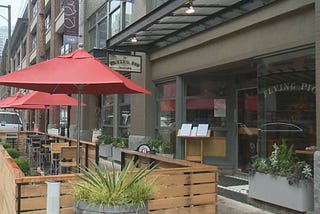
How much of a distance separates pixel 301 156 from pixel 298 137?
370mm

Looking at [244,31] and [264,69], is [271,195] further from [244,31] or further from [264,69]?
[244,31]

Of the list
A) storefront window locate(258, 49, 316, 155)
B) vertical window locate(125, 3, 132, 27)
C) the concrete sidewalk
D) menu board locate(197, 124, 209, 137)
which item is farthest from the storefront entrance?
vertical window locate(125, 3, 132, 27)

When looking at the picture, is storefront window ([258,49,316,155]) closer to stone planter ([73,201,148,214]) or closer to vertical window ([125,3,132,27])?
stone planter ([73,201,148,214])

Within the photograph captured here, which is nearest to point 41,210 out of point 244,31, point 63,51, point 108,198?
point 108,198

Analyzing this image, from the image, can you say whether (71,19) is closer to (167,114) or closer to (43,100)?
(167,114)

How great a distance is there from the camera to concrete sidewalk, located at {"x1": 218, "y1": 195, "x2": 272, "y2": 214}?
816cm

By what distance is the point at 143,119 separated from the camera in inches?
618

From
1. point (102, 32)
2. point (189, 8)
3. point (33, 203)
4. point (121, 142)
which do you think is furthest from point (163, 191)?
point (102, 32)

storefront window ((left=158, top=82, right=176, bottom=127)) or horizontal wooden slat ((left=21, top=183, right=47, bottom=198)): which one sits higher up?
storefront window ((left=158, top=82, right=176, bottom=127))

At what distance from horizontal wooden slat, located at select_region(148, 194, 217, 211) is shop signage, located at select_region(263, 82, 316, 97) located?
9.76ft

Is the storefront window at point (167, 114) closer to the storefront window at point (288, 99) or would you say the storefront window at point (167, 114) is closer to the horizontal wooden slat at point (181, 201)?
the storefront window at point (288, 99)

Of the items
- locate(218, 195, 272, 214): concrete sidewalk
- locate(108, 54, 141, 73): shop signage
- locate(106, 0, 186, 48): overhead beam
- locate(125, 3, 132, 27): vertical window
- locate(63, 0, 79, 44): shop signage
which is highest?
locate(63, 0, 79, 44): shop signage

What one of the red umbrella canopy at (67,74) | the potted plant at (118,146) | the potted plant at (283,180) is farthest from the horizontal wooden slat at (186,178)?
the potted plant at (118,146)

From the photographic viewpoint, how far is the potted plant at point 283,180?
24.0 ft
